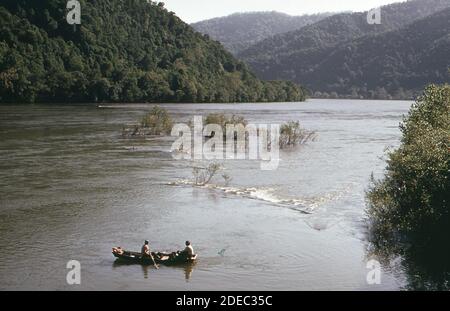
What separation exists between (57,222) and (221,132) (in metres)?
48.0

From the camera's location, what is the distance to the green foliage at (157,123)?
87938 millimetres

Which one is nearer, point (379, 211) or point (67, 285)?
point (67, 285)

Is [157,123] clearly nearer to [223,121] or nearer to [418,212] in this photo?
[223,121]

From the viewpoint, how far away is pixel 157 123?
88812 mm

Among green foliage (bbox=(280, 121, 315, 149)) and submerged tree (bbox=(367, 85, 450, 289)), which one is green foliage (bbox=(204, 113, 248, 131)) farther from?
submerged tree (bbox=(367, 85, 450, 289))

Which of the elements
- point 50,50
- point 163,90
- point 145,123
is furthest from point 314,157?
point 50,50

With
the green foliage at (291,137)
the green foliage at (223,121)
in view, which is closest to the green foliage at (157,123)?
the green foliage at (223,121)

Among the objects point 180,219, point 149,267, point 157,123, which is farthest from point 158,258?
point 157,123

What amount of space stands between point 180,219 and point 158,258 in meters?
9.02

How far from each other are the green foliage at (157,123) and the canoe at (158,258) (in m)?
58.8

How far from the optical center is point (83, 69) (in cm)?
18250

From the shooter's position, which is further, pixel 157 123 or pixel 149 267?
pixel 157 123

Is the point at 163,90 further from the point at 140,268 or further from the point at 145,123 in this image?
the point at 140,268

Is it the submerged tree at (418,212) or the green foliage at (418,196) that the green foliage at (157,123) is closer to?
the green foliage at (418,196)
